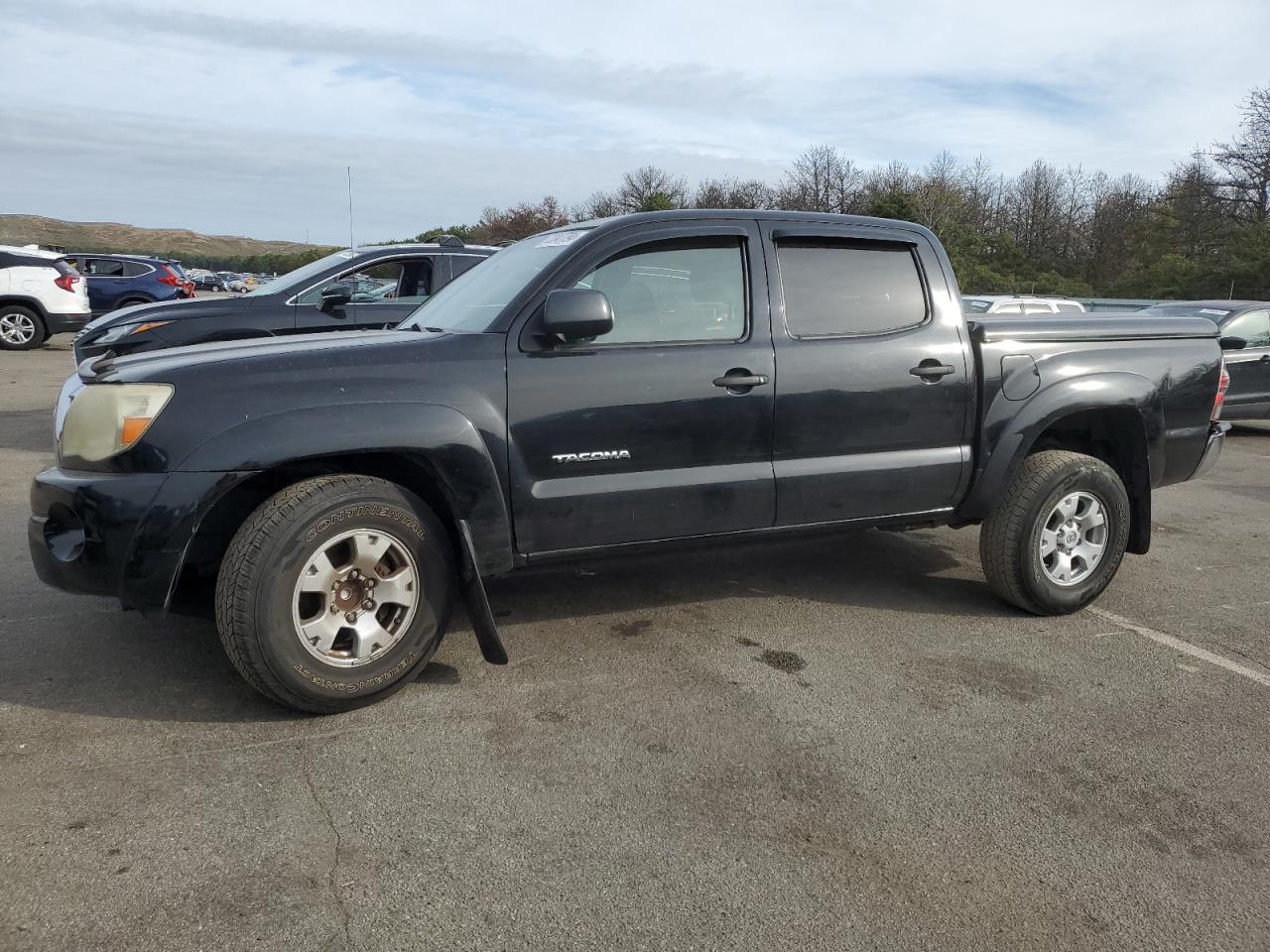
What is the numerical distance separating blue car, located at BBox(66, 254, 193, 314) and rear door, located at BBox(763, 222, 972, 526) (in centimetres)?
1981

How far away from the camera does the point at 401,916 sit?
2.44 metres

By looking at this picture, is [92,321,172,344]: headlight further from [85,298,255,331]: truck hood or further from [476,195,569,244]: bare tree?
[476,195,569,244]: bare tree

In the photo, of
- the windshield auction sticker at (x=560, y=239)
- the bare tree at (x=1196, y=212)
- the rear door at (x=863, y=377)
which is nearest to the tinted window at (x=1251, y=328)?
the rear door at (x=863, y=377)

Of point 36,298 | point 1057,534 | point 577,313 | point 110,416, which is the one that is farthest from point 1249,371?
point 36,298

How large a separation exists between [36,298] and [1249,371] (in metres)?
17.7

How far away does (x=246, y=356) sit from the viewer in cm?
356

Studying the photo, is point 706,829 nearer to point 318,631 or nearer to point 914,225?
point 318,631

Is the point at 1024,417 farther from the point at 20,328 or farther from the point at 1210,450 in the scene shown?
the point at 20,328

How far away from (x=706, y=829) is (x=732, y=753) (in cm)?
48

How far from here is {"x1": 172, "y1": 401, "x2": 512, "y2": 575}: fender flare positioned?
11.0 feet

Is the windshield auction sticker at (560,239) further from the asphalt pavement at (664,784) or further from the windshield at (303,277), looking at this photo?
the windshield at (303,277)

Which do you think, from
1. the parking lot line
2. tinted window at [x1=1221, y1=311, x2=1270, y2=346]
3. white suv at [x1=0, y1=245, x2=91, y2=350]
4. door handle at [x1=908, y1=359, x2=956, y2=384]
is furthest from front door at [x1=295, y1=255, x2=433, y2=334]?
white suv at [x1=0, y1=245, x2=91, y2=350]

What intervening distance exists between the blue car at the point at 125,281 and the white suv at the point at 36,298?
382 centimetres

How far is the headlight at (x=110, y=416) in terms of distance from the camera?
11.0ft
